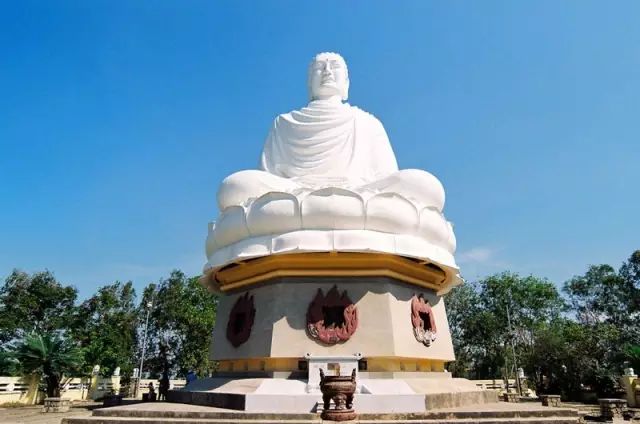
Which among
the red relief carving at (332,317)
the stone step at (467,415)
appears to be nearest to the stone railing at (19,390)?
the red relief carving at (332,317)

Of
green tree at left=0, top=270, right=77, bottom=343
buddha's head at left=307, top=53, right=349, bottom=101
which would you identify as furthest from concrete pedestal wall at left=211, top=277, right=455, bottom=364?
green tree at left=0, top=270, right=77, bottom=343

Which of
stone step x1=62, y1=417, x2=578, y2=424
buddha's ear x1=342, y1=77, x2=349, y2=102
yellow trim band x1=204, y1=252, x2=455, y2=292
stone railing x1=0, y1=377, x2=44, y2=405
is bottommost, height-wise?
stone step x1=62, y1=417, x2=578, y2=424

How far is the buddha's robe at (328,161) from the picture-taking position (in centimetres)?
1102

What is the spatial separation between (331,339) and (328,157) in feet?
16.3

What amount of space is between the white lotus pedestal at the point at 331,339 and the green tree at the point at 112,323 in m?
20.9

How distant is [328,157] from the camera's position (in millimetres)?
12633

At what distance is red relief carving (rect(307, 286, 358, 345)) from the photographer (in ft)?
31.0

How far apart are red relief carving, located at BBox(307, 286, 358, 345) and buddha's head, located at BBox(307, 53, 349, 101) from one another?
687cm

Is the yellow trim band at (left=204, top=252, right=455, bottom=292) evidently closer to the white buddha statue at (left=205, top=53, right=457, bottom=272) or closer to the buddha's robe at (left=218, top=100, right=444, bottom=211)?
the white buddha statue at (left=205, top=53, right=457, bottom=272)

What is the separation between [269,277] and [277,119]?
5.22 m

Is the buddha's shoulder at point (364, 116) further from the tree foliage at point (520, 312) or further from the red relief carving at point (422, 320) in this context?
the tree foliage at point (520, 312)

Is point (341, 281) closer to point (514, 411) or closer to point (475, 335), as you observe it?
point (514, 411)

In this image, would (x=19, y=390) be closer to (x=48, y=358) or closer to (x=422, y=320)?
(x=48, y=358)

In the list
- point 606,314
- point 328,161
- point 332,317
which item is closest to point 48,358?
point 328,161
